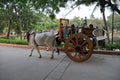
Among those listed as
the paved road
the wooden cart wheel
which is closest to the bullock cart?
the wooden cart wheel

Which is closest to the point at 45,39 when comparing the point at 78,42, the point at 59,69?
the point at 78,42

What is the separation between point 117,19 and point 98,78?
1895 cm

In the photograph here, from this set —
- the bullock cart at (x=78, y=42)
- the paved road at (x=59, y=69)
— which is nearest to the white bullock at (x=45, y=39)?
the bullock cart at (x=78, y=42)

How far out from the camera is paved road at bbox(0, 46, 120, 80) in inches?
215

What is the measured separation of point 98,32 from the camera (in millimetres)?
7836

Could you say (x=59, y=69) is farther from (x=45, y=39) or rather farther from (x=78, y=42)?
(x=45, y=39)

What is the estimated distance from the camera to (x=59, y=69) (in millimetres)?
6344

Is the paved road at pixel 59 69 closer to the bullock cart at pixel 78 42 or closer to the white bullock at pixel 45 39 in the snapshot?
the bullock cart at pixel 78 42

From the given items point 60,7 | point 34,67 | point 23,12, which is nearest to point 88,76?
point 34,67

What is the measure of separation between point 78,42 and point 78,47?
0.18 m

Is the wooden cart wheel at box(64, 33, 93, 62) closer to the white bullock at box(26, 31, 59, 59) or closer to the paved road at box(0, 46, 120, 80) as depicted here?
the paved road at box(0, 46, 120, 80)

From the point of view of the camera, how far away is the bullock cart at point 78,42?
7341 millimetres

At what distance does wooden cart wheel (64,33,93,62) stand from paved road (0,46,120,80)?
234mm

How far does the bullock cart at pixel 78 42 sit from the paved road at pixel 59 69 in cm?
28
